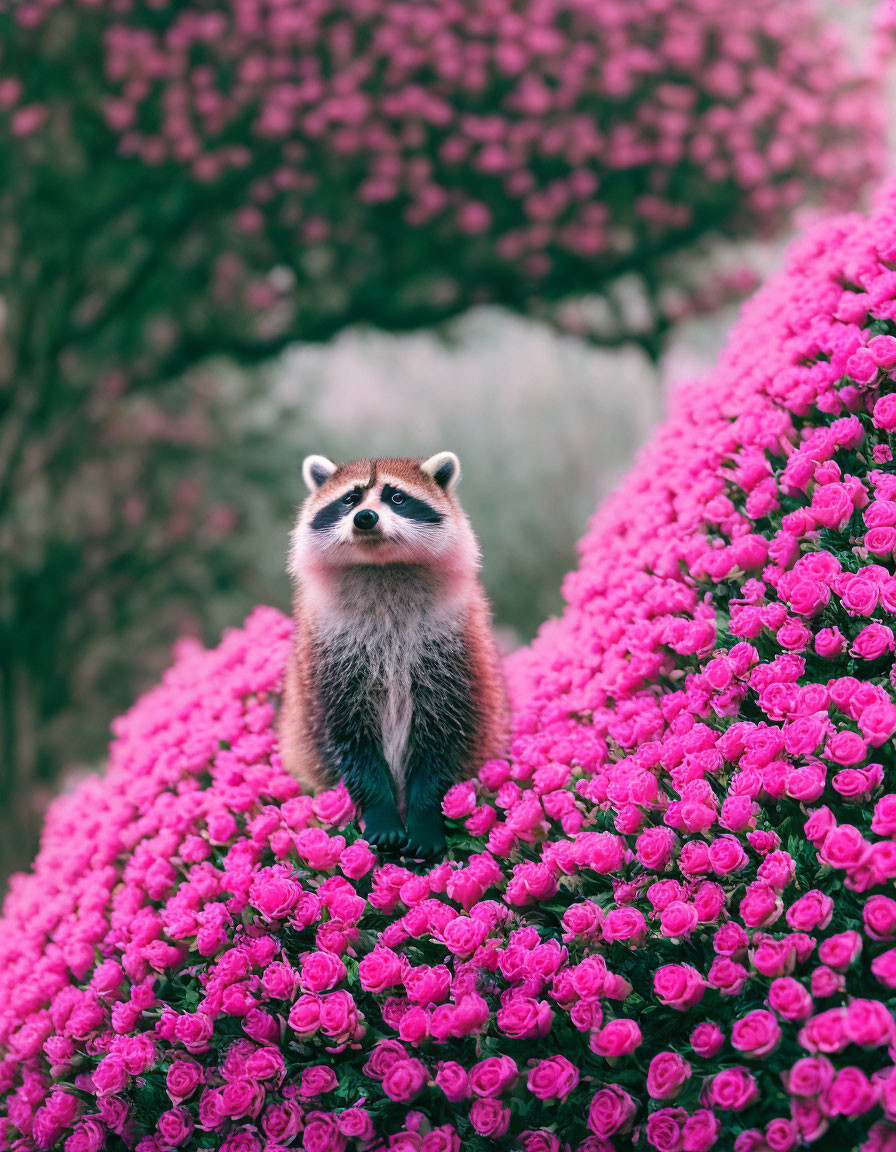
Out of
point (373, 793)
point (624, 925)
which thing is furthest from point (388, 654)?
point (624, 925)

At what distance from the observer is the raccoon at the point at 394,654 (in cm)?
268

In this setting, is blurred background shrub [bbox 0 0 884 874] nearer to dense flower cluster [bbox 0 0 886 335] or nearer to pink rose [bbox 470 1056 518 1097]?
dense flower cluster [bbox 0 0 886 335]

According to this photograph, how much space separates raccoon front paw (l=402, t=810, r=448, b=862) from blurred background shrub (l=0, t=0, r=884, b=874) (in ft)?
15.6

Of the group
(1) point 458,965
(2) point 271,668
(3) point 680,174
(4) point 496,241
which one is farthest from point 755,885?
(3) point 680,174

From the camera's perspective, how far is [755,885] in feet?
6.36

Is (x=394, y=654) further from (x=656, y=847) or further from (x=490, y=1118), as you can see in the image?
(x=490, y=1118)

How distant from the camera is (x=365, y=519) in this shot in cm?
248

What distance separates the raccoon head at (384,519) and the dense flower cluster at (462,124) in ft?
13.7

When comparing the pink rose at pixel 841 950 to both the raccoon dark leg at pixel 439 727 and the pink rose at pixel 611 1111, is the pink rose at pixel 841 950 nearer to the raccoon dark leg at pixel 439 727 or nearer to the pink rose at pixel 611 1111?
the pink rose at pixel 611 1111

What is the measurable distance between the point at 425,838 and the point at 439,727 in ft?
1.08

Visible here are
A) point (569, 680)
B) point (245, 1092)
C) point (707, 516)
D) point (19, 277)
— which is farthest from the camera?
point (19, 277)

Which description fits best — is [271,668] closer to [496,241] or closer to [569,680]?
[569,680]

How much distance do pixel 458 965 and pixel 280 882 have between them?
0.53 metres

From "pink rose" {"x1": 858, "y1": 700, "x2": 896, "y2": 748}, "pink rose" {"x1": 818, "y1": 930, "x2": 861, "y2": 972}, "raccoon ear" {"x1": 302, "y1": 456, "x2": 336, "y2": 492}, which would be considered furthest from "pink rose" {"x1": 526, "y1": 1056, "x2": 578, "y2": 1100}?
"raccoon ear" {"x1": 302, "y1": 456, "x2": 336, "y2": 492}
